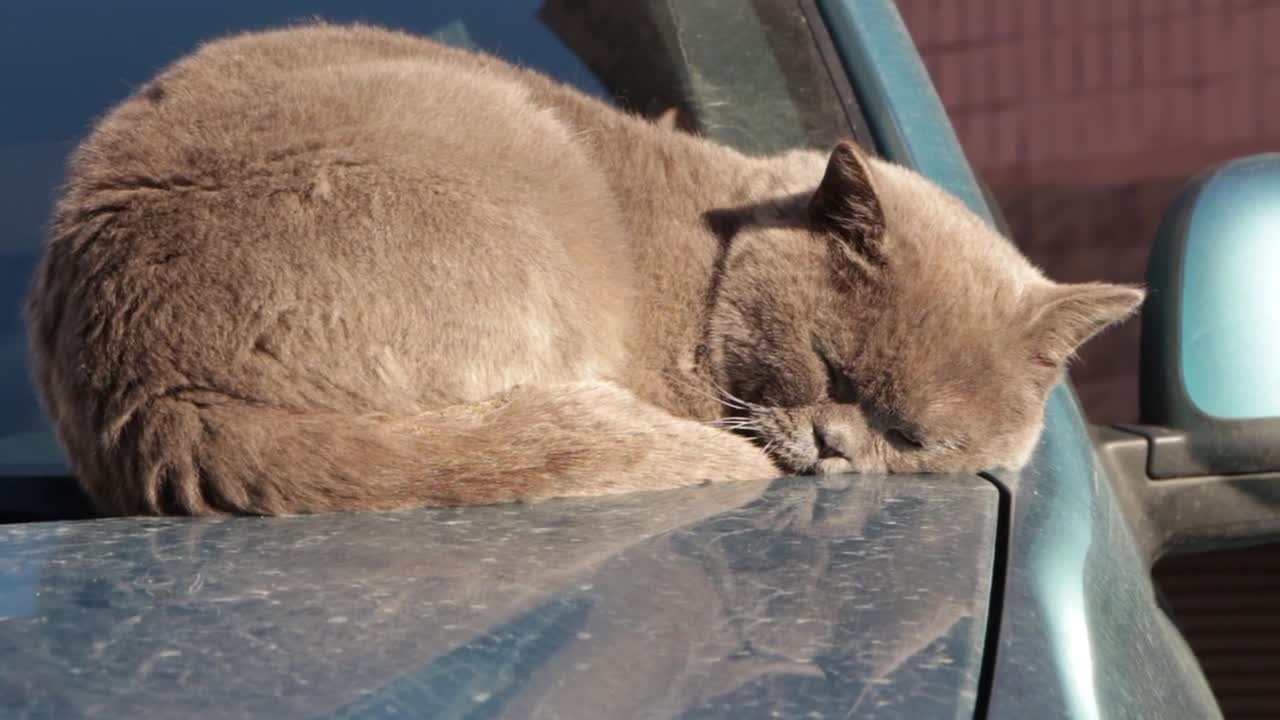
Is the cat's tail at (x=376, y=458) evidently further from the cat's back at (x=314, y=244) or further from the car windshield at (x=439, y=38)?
the car windshield at (x=439, y=38)

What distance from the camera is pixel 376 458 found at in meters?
1.73

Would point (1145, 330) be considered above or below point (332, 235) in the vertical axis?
below

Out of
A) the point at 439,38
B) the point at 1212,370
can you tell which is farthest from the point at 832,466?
the point at 439,38

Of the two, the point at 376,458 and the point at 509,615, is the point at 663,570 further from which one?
the point at 376,458

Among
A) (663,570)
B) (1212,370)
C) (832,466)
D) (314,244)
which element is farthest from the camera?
(832,466)

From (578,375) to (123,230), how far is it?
0.65 m

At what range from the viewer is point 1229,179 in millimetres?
2035

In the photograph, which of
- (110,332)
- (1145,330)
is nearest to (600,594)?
(110,332)

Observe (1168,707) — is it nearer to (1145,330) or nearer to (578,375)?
(1145,330)

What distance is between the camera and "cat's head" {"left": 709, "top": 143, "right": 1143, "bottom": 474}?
230 cm

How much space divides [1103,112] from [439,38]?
5.79 meters

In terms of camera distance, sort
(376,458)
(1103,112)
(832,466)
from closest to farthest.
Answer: (376,458) < (832,466) < (1103,112)

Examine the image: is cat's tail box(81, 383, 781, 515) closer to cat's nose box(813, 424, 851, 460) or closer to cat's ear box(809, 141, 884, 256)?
cat's nose box(813, 424, 851, 460)

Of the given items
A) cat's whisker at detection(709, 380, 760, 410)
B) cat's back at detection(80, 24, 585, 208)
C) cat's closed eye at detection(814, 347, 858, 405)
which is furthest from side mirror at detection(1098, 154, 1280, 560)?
cat's back at detection(80, 24, 585, 208)
